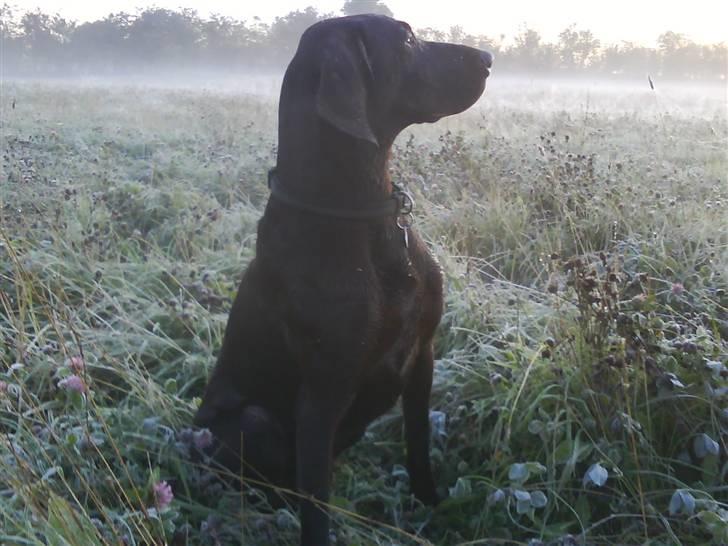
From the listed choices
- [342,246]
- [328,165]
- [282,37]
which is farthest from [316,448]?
[282,37]

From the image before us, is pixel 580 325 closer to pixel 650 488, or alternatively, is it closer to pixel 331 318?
pixel 650 488

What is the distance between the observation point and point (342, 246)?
1726 millimetres

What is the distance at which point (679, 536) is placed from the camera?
178cm

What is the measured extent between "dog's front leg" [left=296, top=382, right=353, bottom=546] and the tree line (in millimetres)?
13137

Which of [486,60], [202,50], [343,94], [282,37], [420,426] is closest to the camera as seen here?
[343,94]

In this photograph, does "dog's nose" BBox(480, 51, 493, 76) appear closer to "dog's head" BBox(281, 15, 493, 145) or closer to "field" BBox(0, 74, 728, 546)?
"dog's head" BBox(281, 15, 493, 145)

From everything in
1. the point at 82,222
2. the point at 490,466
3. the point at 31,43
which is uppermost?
the point at 31,43

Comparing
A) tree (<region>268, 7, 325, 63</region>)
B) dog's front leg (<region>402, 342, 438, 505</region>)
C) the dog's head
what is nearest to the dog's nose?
the dog's head

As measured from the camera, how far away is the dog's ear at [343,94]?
62.5 inches

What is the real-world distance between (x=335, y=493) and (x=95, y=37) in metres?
29.5

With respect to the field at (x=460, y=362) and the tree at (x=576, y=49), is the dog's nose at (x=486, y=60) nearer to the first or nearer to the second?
the field at (x=460, y=362)

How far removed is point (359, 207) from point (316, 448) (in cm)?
62

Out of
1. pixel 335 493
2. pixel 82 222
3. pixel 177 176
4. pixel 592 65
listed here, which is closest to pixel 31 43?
pixel 592 65

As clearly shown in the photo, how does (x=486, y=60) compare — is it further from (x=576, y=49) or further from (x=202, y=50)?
(x=202, y=50)
